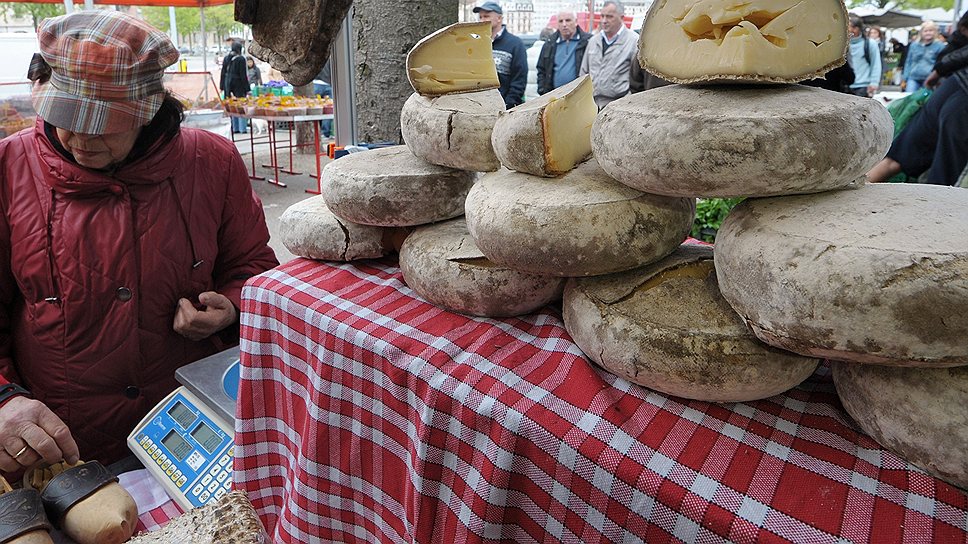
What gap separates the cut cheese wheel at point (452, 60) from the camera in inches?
45.9

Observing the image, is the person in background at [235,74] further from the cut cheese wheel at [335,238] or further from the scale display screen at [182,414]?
the cut cheese wheel at [335,238]

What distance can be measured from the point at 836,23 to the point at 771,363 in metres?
0.43

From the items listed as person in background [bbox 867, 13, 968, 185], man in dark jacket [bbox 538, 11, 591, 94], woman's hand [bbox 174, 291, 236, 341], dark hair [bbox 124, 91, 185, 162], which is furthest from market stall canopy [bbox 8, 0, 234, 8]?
person in background [bbox 867, 13, 968, 185]

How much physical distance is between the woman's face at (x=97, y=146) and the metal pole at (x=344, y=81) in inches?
39.6

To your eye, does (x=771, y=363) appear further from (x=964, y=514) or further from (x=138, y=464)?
(x=138, y=464)

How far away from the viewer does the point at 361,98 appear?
7.07 feet

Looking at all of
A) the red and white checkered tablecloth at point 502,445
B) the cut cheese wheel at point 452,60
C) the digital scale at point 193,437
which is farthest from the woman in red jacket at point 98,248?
the cut cheese wheel at point 452,60

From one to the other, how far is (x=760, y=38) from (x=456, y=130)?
52cm

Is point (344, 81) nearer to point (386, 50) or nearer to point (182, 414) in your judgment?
point (386, 50)

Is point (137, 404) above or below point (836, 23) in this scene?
below

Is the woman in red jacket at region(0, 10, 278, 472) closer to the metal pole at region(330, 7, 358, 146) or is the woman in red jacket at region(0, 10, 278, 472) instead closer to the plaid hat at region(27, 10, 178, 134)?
the plaid hat at region(27, 10, 178, 134)

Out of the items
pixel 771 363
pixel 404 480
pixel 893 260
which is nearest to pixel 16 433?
pixel 404 480

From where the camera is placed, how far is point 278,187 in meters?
6.61

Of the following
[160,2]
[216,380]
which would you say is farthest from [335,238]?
[160,2]
